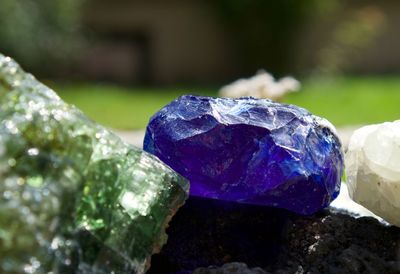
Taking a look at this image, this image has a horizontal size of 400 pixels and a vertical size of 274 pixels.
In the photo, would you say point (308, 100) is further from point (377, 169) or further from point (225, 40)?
point (377, 169)

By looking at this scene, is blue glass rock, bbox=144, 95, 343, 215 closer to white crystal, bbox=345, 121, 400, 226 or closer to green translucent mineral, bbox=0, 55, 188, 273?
white crystal, bbox=345, 121, 400, 226

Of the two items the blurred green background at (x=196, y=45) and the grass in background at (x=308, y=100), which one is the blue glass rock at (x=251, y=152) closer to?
the grass in background at (x=308, y=100)

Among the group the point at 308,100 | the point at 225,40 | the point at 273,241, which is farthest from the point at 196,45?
the point at 273,241

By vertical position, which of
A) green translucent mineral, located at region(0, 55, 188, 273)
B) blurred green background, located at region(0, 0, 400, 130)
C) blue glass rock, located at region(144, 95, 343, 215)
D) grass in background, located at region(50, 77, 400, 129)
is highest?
blurred green background, located at region(0, 0, 400, 130)

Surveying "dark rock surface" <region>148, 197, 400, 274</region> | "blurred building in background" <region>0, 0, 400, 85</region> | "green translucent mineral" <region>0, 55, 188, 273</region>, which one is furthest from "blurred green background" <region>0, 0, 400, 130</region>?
"green translucent mineral" <region>0, 55, 188, 273</region>

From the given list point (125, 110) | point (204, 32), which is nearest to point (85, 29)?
point (204, 32)

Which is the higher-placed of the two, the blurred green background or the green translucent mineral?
the blurred green background

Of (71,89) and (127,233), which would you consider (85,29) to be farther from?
(127,233)
